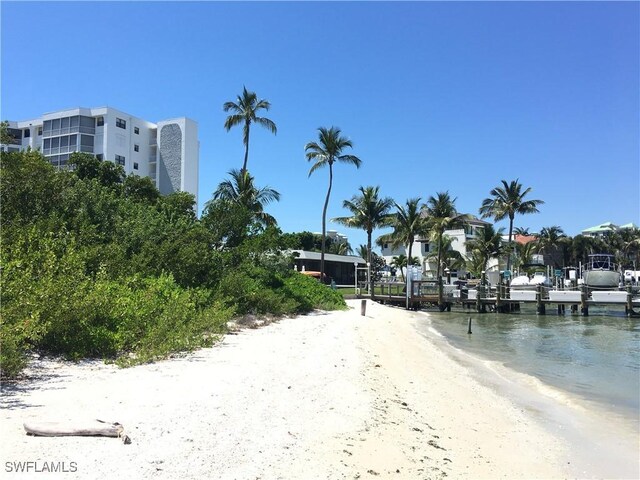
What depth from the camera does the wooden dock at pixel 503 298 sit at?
130 feet

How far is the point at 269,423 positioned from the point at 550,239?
8644 cm

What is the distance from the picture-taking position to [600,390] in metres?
12.6

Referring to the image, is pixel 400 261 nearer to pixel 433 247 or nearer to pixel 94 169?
pixel 433 247

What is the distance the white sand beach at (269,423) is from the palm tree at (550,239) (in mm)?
78384

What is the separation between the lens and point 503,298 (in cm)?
4294


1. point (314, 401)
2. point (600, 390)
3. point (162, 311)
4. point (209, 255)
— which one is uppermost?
point (209, 255)

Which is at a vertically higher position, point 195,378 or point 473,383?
point 195,378

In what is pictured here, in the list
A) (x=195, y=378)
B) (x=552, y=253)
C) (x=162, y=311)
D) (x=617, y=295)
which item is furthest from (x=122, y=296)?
(x=552, y=253)

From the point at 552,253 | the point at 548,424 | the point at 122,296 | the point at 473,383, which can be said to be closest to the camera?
the point at 548,424

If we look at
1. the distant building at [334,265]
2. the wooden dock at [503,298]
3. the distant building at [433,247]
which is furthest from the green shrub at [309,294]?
the distant building at [433,247]

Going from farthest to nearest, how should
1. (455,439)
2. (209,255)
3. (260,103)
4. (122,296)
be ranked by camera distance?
(260,103), (209,255), (122,296), (455,439)

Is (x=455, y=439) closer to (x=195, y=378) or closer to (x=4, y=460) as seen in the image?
(x=195, y=378)

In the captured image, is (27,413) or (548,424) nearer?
(27,413)

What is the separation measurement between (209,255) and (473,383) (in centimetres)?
1107
